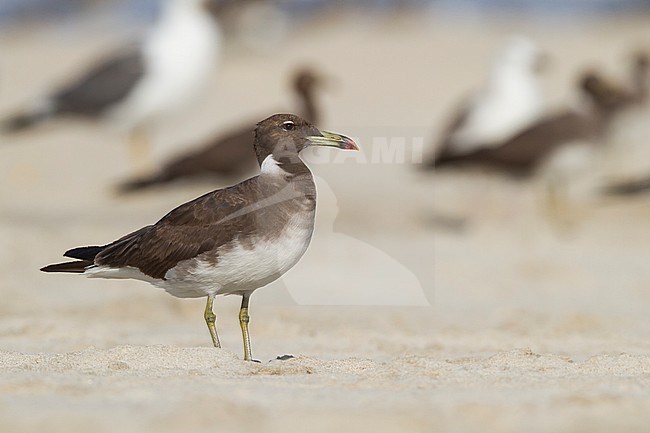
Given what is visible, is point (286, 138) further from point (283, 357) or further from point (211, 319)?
point (283, 357)

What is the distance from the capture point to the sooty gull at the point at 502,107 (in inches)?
525

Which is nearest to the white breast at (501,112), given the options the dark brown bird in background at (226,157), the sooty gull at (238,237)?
the dark brown bird in background at (226,157)

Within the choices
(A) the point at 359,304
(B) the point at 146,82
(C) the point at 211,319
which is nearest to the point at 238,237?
(C) the point at 211,319

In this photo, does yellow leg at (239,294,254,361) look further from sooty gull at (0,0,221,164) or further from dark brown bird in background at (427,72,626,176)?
sooty gull at (0,0,221,164)

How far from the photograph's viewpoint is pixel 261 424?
3.85m

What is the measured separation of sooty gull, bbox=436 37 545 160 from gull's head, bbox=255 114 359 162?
23.5 feet

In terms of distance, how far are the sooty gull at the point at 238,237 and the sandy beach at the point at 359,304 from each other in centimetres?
35

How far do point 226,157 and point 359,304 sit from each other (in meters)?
3.35

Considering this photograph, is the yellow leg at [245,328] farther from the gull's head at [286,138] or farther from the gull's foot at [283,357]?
the gull's head at [286,138]

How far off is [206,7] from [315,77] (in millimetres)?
2362

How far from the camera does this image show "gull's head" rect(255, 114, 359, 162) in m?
6.05

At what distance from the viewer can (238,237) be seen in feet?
18.1

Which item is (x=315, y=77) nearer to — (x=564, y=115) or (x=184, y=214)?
(x=564, y=115)

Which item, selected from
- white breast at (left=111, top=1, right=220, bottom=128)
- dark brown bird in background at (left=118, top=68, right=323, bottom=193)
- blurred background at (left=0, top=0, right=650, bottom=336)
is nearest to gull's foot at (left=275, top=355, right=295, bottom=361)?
blurred background at (left=0, top=0, right=650, bottom=336)
